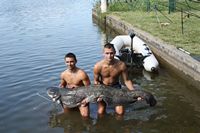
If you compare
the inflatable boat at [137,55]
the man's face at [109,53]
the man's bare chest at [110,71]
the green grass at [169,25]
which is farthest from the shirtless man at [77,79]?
the green grass at [169,25]

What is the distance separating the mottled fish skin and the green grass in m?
4.66

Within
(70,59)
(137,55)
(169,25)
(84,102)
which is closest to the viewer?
(70,59)

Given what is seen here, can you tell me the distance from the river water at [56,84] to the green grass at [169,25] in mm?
1523

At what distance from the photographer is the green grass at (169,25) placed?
1388 centimetres

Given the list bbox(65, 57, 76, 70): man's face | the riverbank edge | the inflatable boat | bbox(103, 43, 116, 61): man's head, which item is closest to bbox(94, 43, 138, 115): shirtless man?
bbox(103, 43, 116, 61): man's head

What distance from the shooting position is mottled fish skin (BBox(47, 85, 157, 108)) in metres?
7.90

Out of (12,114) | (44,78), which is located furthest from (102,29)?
(12,114)

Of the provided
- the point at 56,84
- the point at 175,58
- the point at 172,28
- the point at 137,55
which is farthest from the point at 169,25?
the point at 56,84

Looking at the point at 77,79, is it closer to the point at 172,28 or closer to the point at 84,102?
the point at 84,102

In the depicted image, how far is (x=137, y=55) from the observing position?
13008 mm

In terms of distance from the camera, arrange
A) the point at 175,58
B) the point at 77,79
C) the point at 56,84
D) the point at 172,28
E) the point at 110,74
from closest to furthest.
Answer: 1. the point at 77,79
2. the point at 110,74
3. the point at 56,84
4. the point at 175,58
5. the point at 172,28

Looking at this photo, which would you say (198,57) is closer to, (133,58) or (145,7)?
(133,58)

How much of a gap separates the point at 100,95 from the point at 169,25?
11.4 m

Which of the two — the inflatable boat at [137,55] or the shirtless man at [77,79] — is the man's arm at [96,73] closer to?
the shirtless man at [77,79]
